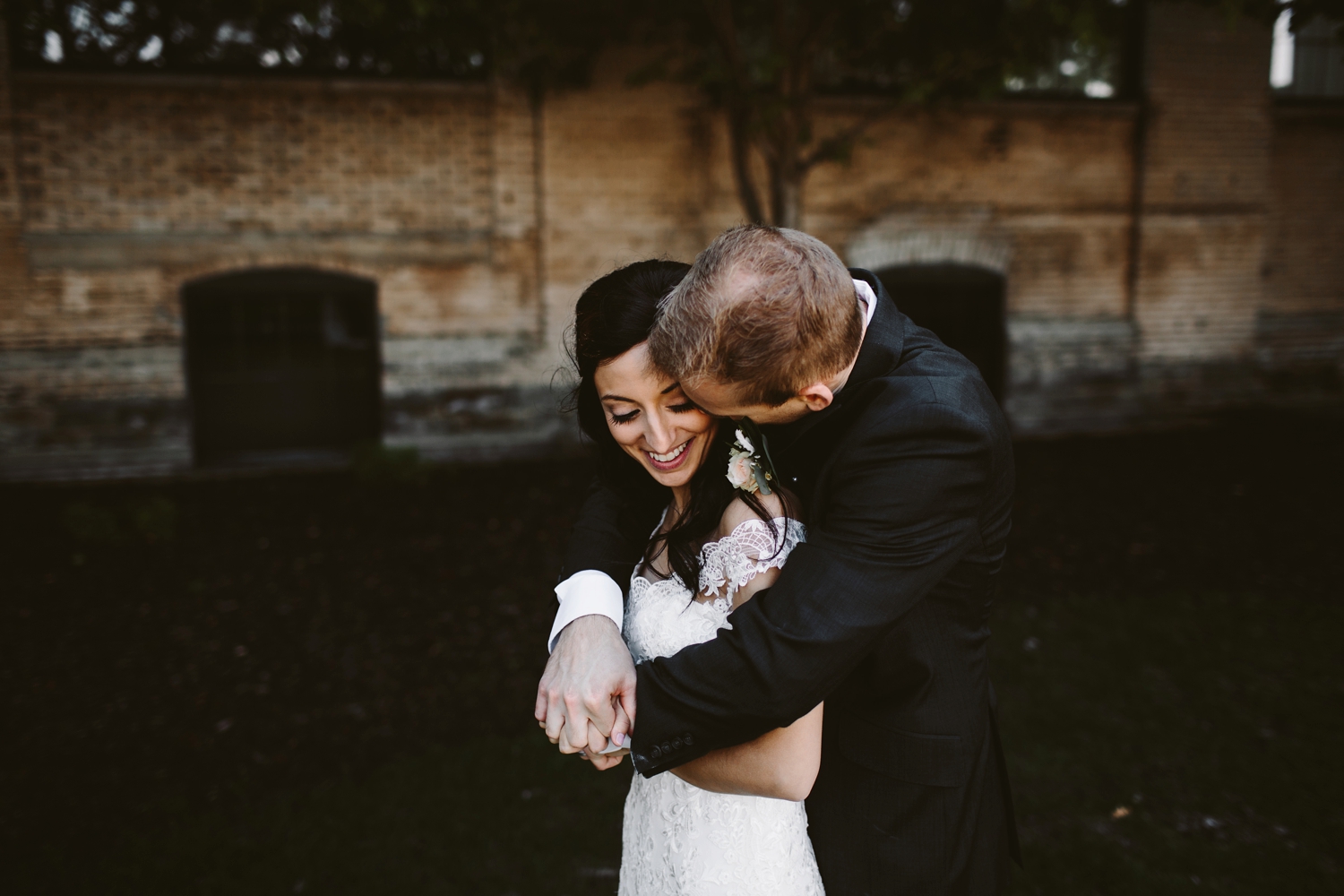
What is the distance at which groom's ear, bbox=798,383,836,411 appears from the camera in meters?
1.52

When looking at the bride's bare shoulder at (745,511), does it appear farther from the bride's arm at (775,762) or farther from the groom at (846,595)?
the bride's arm at (775,762)

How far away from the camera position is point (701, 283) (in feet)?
4.95

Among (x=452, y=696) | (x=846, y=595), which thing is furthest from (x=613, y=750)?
(x=452, y=696)

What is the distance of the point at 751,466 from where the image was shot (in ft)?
5.76

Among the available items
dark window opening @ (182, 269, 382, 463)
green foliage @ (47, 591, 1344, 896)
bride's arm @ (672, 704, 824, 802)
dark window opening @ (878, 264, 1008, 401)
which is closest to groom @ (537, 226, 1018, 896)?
bride's arm @ (672, 704, 824, 802)

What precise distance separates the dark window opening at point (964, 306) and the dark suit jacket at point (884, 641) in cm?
833

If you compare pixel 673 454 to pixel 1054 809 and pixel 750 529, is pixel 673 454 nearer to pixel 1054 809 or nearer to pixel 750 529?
pixel 750 529

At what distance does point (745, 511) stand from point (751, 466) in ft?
0.29

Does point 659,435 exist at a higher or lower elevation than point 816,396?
lower

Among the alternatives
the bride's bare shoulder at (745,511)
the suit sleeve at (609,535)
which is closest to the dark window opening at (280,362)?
the suit sleeve at (609,535)

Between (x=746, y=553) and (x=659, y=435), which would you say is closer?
(x=746, y=553)

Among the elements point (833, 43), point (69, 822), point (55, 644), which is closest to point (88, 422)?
point (55, 644)

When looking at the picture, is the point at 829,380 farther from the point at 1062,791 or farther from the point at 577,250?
the point at 577,250

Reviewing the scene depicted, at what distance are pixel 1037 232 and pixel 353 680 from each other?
337 inches
